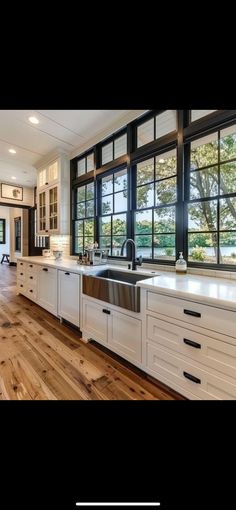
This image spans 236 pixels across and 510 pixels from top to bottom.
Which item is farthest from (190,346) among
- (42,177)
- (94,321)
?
(42,177)

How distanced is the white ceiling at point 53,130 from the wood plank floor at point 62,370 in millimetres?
2976

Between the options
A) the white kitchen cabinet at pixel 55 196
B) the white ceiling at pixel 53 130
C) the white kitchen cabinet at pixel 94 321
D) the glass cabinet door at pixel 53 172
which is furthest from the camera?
the glass cabinet door at pixel 53 172

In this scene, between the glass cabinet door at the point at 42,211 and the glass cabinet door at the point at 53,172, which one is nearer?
the glass cabinet door at the point at 53,172

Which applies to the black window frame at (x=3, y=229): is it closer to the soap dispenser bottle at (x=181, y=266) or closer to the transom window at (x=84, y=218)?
the transom window at (x=84, y=218)

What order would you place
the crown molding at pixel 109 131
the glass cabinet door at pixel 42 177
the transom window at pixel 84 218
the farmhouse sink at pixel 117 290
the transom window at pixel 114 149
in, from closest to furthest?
the farmhouse sink at pixel 117 290, the crown molding at pixel 109 131, the transom window at pixel 114 149, the transom window at pixel 84 218, the glass cabinet door at pixel 42 177

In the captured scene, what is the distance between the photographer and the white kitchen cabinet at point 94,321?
2.19m

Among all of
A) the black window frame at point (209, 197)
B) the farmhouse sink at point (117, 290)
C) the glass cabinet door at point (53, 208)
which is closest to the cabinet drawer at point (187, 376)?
the farmhouse sink at point (117, 290)

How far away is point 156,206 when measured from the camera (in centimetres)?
268

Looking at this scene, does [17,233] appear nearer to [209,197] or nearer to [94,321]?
[94,321]
